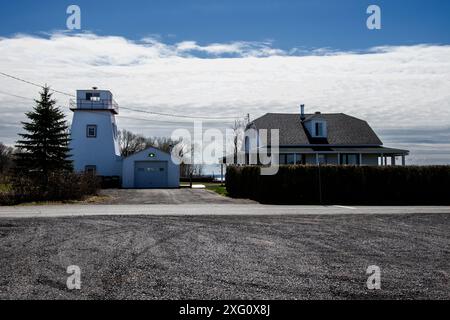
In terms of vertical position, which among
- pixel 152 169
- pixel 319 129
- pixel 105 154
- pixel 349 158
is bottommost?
pixel 152 169

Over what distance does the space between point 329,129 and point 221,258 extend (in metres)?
34.9

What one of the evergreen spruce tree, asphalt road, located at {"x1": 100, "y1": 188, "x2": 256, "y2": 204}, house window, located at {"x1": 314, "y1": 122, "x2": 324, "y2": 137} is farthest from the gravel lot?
house window, located at {"x1": 314, "y1": 122, "x2": 324, "y2": 137}

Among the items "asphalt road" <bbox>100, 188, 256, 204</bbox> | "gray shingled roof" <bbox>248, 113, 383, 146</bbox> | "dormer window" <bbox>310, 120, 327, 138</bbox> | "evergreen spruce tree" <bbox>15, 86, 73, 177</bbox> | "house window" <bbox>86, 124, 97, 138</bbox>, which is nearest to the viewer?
"asphalt road" <bbox>100, 188, 256, 204</bbox>

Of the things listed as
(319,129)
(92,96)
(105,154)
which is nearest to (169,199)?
(319,129)

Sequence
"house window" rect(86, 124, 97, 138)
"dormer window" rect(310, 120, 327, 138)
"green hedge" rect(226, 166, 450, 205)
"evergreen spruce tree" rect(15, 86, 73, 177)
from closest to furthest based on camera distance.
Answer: "green hedge" rect(226, 166, 450, 205) < "evergreen spruce tree" rect(15, 86, 73, 177) < "dormer window" rect(310, 120, 327, 138) < "house window" rect(86, 124, 97, 138)

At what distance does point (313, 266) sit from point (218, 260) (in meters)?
1.78

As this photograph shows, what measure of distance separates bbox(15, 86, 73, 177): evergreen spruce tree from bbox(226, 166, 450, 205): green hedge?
1500cm

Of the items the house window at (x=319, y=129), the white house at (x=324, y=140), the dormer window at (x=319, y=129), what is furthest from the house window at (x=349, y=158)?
the house window at (x=319, y=129)

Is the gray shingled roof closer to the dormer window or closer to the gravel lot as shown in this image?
the dormer window

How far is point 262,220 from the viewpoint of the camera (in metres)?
16.3

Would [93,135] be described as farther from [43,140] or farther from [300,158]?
[300,158]

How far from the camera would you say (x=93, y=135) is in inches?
1938

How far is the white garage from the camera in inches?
1902
